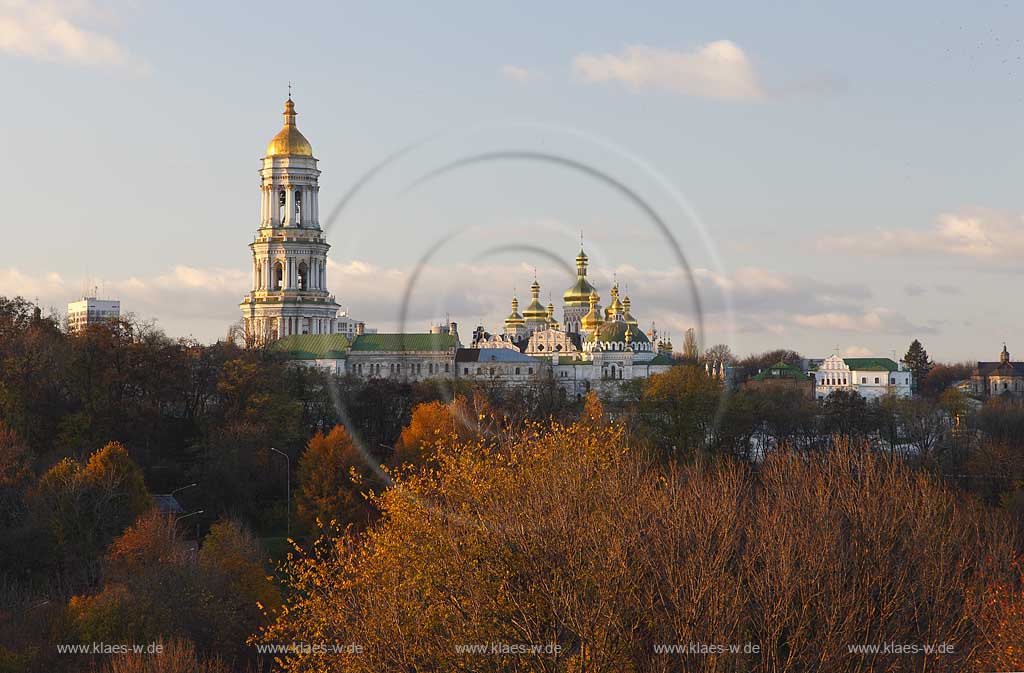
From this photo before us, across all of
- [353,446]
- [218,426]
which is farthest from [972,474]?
[218,426]

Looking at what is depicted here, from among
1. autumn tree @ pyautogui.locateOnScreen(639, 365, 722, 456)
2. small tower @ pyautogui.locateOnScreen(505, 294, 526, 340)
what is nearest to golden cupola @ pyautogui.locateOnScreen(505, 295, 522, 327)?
small tower @ pyautogui.locateOnScreen(505, 294, 526, 340)

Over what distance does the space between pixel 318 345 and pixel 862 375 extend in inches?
2160

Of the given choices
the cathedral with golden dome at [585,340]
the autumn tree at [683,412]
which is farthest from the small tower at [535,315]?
the autumn tree at [683,412]

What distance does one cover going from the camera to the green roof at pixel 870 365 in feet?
511

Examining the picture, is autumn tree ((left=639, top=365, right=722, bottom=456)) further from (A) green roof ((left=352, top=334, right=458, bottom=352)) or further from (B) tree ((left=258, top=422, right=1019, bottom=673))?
(A) green roof ((left=352, top=334, right=458, bottom=352))

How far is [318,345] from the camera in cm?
12812

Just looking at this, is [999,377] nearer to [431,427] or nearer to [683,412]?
[683,412]

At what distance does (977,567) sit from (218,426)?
1549 inches

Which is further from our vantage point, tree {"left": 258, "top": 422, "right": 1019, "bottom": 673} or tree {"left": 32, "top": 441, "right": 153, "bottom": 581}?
tree {"left": 32, "top": 441, "right": 153, "bottom": 581}

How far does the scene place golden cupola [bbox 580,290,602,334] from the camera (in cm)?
15362

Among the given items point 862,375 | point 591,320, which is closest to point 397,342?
point 591,320

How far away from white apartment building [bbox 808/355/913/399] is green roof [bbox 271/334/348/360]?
157 feet

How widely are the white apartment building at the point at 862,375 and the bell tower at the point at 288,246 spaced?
50129 millimetres

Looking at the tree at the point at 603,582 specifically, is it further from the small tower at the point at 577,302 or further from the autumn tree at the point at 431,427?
the small tower at the point at 577,302
